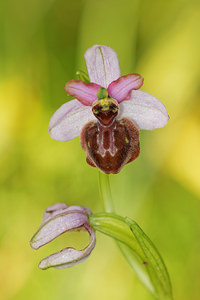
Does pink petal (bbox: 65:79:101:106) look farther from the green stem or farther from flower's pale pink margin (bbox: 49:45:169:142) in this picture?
the green stem

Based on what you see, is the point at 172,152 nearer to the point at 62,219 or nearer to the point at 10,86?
the point at 10,86

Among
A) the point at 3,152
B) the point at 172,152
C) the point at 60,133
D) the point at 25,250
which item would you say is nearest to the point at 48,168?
the point at 3,152

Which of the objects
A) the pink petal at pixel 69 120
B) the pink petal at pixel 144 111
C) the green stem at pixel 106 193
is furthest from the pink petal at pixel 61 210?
the pink petal at pixel 144 111

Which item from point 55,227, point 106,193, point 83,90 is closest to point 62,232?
point 55,227

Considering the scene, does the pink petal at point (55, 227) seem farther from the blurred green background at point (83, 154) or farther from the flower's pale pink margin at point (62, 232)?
the blurred green background at point (83, 154)

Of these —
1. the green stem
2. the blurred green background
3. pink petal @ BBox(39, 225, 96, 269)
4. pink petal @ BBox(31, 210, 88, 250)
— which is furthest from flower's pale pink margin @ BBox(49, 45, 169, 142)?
the blurred green background
